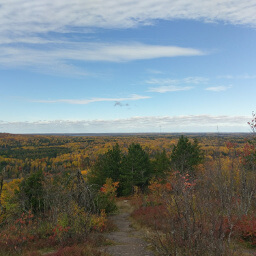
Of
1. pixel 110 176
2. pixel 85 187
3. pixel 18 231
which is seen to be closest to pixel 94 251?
pixel 85 187

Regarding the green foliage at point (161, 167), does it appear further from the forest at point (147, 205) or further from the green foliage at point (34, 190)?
the green foliage at point (34, 190)

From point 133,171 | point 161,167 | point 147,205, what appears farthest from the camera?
point 161,167

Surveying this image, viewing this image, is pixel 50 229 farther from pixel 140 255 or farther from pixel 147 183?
pixel 147 183

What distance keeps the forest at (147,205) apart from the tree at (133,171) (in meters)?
0.16

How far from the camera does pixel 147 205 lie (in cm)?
2484

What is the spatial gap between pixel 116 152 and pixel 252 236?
2928cm

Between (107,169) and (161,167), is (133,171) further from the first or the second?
(161,167)

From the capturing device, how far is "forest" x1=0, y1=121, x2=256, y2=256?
702 cm

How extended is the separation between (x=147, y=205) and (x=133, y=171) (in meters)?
11.5

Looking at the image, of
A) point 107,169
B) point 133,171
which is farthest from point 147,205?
point 107,169

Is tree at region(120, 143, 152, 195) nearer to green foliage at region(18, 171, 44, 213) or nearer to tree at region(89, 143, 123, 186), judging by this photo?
tree at region(89, 143, 123, 186)

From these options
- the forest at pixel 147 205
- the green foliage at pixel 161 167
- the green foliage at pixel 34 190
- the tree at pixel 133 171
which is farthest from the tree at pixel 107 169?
the green foliage at pixel 34 190

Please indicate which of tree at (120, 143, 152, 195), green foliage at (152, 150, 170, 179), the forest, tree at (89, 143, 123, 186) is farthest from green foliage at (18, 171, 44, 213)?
green foliage at (152, 150, 170, 179)

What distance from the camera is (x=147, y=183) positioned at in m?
39.0
